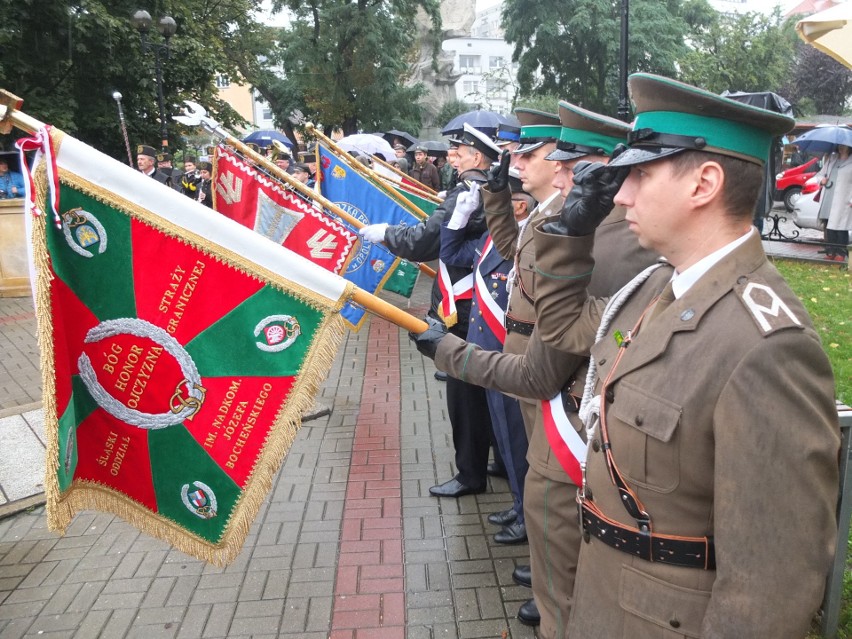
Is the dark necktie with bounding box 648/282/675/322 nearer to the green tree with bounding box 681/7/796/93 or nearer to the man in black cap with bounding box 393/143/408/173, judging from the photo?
the man in black cap with bounding box 393/143/408/173

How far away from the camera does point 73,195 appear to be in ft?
7.97

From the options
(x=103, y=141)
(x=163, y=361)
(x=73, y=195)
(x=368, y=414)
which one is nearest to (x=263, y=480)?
(x=163, y=361)

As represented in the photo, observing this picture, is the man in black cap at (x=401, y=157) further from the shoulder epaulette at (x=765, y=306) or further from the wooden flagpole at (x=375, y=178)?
the shoulder epaulette at (x=765, y=306)

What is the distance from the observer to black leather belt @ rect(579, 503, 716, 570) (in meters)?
1.57

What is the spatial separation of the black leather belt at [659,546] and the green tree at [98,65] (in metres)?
16.7

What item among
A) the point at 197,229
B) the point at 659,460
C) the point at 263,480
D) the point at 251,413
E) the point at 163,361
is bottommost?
the point at 263,480

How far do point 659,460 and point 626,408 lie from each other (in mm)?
138

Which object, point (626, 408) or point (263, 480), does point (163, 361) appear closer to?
point (263, 480)

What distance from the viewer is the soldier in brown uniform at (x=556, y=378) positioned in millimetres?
2473

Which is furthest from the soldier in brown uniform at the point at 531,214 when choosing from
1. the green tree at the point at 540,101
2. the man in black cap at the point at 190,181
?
the green tree at the point at 540,101

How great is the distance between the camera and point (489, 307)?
361cm

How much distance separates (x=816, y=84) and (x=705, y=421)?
40612 millimetres

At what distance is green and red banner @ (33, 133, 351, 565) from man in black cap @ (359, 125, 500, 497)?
1.91 metres

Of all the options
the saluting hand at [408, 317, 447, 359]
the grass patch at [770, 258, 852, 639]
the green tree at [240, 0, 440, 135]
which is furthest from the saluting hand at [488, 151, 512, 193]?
the green tree at [240, 0, 440, 135]
